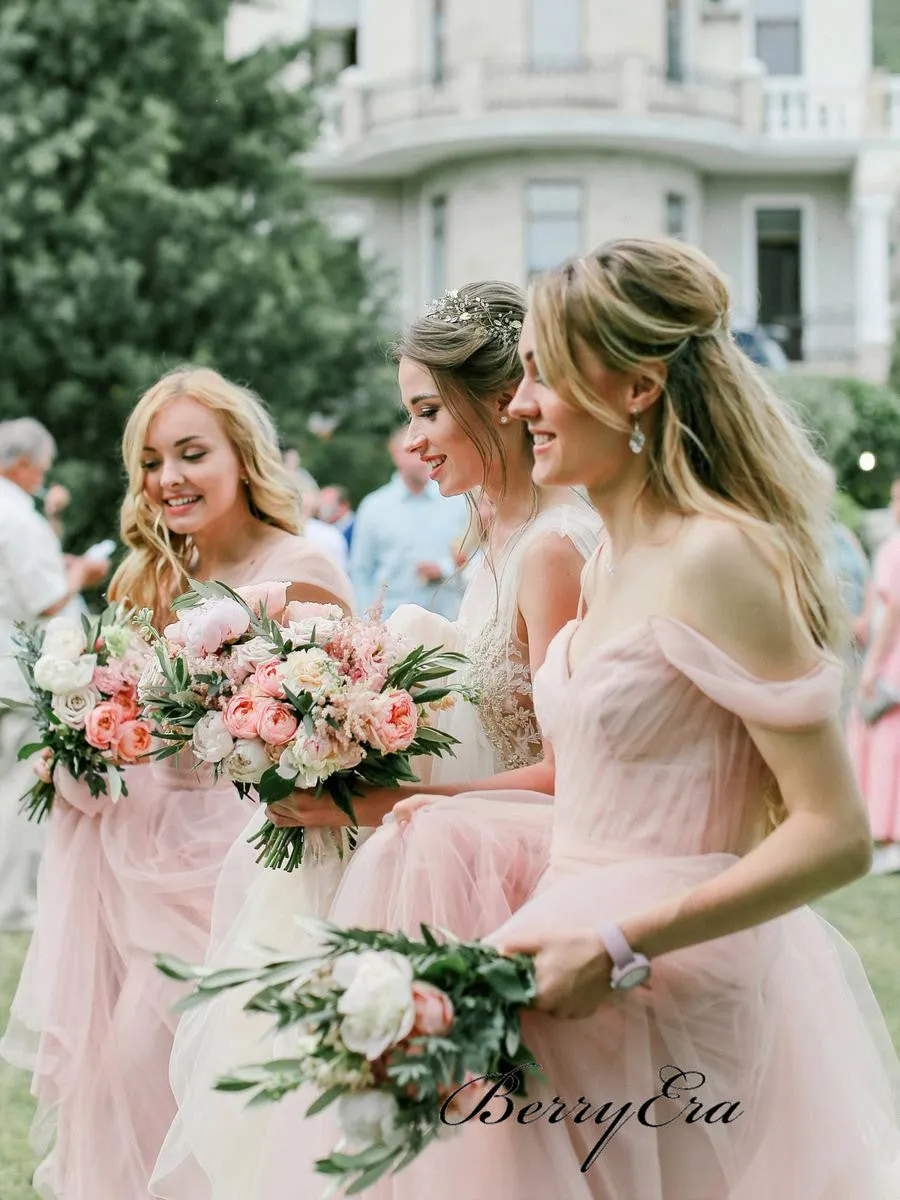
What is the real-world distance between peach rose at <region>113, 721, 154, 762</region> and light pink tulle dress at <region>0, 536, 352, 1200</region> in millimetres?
198

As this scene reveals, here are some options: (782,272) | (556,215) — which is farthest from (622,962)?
(782,272)

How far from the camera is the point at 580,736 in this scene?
2.65 metres

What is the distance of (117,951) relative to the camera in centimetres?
451

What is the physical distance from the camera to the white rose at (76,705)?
429cm

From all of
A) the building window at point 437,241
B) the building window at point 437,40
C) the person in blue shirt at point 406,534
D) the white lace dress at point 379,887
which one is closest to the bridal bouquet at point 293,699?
the white lace dress at point 379,887

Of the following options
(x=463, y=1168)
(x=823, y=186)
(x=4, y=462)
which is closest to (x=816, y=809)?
(x=463, y=1168)

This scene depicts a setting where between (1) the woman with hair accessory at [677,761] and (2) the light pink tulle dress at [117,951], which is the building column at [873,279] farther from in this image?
(1) the woman with hair accessory at [677,761]

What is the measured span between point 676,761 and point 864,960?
5072mm

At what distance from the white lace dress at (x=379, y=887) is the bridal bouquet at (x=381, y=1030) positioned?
512 mm

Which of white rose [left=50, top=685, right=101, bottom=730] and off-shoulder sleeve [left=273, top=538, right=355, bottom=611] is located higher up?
off-shoulder sleeve [left=273, top=538, right=355, bottom=611]

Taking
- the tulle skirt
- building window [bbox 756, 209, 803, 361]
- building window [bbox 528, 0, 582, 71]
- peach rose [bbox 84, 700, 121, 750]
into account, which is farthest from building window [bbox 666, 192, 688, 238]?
peach rose [bbox 84, 700, 121, 750]

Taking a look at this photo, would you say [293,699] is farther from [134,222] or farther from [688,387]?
[134,222]

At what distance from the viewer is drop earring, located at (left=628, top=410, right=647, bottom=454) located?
2.64 meters

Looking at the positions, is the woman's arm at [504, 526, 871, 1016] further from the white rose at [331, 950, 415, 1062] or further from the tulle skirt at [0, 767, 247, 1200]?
the tulle skirt at [0, 767, 247, 1200]
